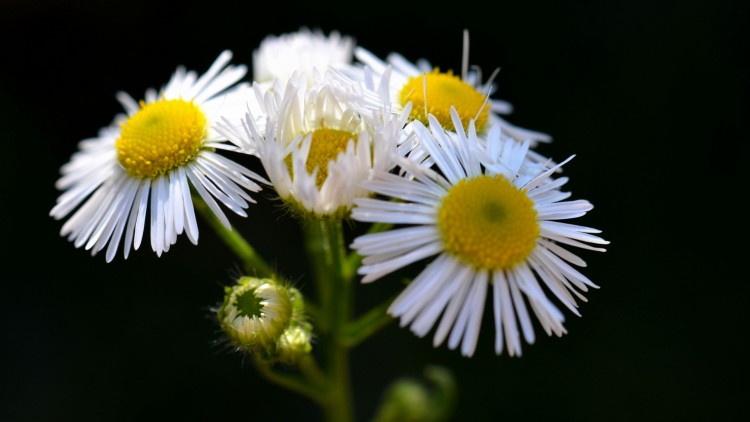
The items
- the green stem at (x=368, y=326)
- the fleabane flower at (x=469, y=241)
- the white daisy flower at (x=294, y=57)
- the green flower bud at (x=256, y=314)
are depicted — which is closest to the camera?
the fleabane flower at (x=469, y=241)

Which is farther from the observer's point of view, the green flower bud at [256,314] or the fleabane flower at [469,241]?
the green flower bud at [256,314]

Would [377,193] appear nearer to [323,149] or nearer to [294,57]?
[323,149]

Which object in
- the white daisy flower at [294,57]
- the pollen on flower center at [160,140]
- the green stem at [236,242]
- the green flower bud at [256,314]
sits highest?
the white daisy flower at [294,57]

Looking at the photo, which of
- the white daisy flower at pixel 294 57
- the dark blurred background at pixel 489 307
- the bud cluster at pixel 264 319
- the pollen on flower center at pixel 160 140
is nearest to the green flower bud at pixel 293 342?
Answer: the bud cluster at pixel 264 319

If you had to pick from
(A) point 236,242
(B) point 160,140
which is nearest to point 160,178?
(B) point 160,140

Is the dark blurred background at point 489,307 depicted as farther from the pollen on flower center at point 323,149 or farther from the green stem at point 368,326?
the pollen on flower center at point 323,149

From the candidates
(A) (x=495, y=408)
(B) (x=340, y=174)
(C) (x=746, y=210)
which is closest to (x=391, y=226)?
(B) (x=340, y=174)

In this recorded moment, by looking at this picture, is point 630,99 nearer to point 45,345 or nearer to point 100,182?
point 100,182
